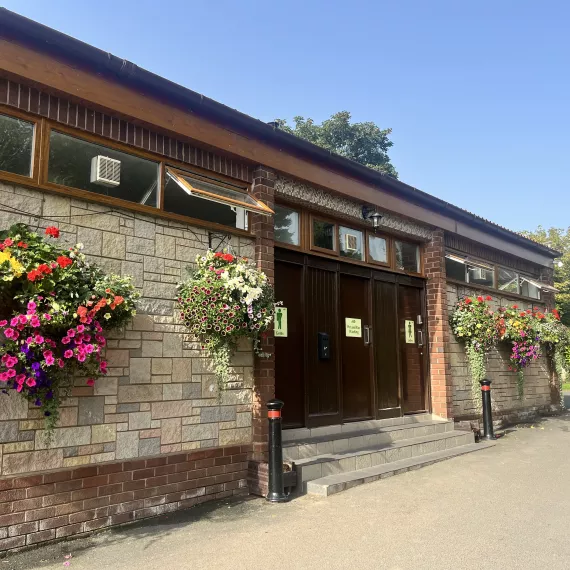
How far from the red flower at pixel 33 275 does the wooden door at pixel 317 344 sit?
13.1ft

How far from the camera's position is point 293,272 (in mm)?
7195

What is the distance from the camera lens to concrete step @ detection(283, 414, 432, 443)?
6.80 m

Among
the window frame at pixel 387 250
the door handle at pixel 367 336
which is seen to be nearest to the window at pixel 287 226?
the window frame at pixel 387 250

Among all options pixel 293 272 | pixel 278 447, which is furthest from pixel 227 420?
pixel 293 272

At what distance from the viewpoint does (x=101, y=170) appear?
497 cm

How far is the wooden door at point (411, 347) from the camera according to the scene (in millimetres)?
9016

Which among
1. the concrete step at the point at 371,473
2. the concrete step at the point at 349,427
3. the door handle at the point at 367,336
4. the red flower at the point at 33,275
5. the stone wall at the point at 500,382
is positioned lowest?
the concrete step at the point at 371,473

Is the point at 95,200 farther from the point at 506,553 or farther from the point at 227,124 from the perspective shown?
the point at 506,553

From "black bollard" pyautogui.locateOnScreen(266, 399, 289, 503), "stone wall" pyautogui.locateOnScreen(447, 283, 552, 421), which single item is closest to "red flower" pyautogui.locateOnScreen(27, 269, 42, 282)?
"black bollard" pyautogui.locateOnScreen(266, 399, 289, 503)

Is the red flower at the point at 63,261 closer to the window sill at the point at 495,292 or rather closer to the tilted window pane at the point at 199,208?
the tilted window pane at the point at 199,208

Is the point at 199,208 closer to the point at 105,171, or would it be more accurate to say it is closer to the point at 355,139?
the point at 105,171

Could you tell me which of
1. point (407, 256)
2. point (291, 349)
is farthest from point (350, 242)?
point (291, 349)

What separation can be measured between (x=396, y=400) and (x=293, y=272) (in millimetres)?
3043

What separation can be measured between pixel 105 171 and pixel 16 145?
0.78 metres
